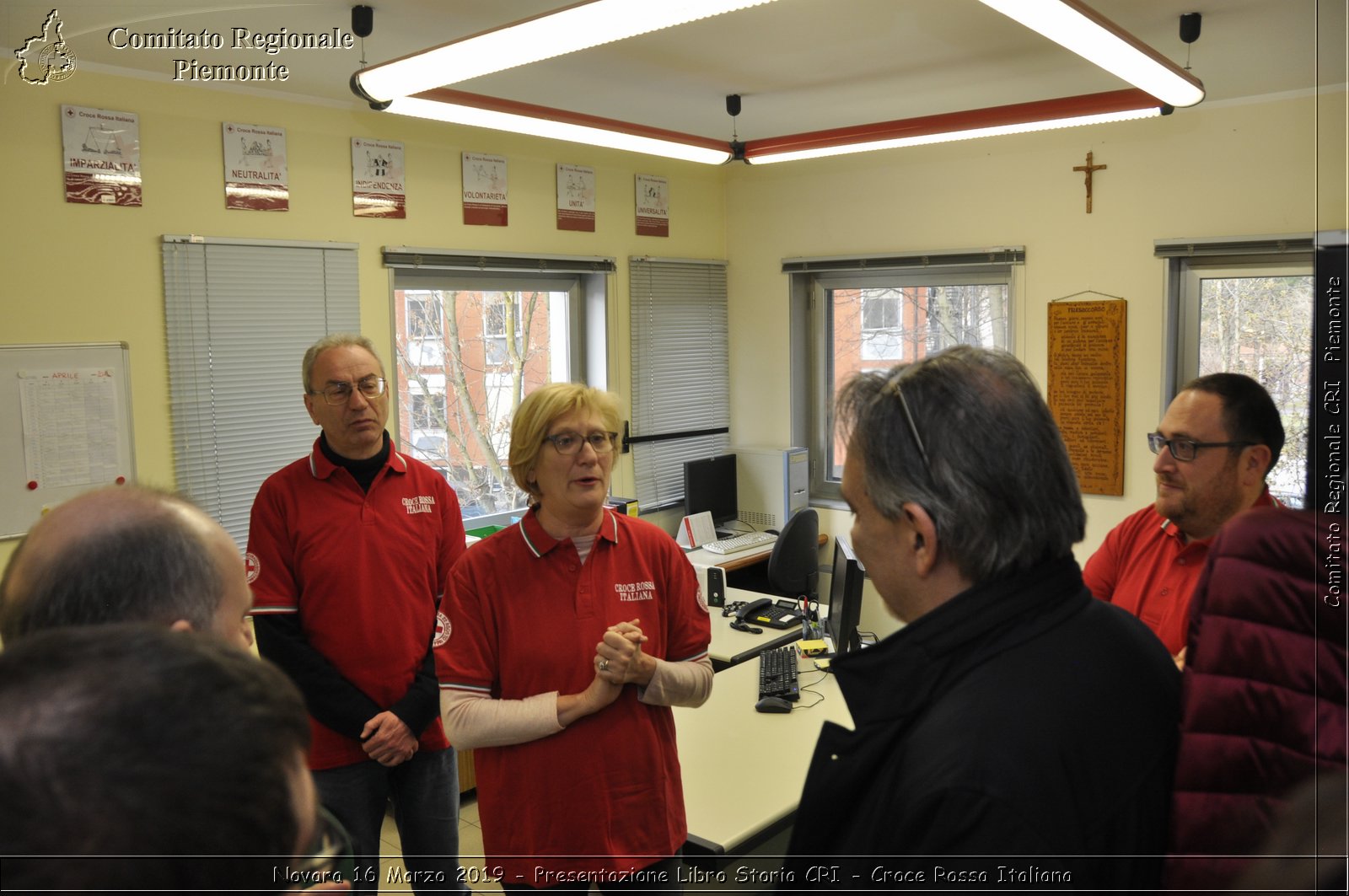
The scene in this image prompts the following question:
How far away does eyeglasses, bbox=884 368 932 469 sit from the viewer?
1049mm

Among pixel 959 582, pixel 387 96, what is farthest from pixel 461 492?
pixel 959 582

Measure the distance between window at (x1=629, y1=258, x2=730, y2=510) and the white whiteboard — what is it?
2.79 m

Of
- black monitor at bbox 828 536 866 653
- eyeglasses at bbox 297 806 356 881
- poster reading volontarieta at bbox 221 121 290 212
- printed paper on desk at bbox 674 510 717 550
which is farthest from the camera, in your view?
printed paper on desk at bbox 674 510 717 550

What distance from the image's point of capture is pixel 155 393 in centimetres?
380

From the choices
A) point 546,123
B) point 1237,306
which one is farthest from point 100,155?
point 1237,306

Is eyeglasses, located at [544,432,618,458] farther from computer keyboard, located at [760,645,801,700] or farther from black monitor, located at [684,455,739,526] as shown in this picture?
black monitor, located at [684,455,739,526]

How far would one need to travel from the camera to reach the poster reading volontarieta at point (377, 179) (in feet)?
14.4

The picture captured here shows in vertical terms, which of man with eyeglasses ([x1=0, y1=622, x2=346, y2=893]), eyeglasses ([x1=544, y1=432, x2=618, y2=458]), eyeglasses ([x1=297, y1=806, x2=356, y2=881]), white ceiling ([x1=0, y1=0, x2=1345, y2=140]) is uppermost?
white ceiling ([x1=0, y1=0, x2=1345, y2=140])

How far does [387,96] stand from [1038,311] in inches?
140

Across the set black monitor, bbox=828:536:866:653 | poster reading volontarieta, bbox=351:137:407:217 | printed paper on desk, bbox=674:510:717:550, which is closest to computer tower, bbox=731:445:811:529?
printed paper on desk, bbox=674:510:717:550

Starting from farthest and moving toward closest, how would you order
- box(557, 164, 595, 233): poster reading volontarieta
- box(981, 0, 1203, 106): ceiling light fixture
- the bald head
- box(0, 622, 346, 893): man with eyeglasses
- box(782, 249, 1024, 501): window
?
1. box(782, 249, 1024, 501): window
2. box(557, 164, 595, 233): poster reading volontarieta
3. box(981, 0, 1203, 106): ceiling light fixture
4. the bald head
5. box(0, 622, 346, 893): man with eyeglasses

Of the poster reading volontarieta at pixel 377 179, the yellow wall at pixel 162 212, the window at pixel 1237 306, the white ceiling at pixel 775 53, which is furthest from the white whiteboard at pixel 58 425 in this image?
the window at pixel 1237 306

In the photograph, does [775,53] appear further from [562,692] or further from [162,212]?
[562,692]

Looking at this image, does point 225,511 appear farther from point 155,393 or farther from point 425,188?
point 425,188
